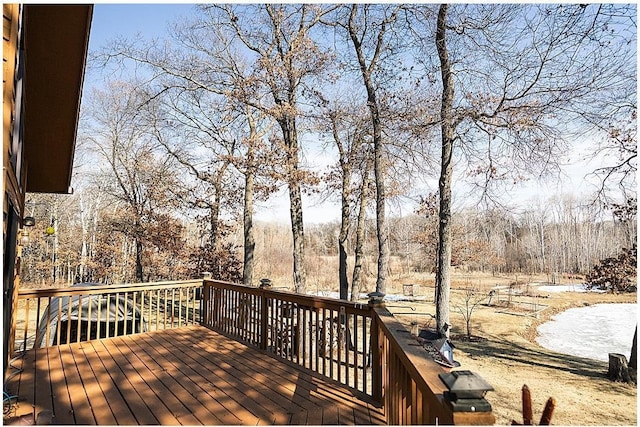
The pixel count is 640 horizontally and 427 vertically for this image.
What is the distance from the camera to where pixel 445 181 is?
819cm

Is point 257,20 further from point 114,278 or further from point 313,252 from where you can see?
point 313,252

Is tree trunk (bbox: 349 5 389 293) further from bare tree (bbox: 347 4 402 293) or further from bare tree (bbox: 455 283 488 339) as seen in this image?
bare tree (bbox: 455 283 488 339)

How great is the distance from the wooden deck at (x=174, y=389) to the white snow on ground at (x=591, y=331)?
10.5 metres

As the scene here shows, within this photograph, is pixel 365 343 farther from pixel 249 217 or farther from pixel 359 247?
pixel 249 217

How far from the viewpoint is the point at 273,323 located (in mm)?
4953

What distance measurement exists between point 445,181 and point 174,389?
657 cm

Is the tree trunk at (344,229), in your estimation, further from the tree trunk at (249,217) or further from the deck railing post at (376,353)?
the deck railing post at (376,353)

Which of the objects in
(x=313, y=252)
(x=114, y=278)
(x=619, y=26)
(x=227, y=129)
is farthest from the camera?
(x=313, y=252)

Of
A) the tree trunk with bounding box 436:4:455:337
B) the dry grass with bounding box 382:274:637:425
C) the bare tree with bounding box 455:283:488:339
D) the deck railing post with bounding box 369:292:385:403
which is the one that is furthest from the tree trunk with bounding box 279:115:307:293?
the deck railing post with bounding box 369:292:385:403

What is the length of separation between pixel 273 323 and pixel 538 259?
2712 centimetres

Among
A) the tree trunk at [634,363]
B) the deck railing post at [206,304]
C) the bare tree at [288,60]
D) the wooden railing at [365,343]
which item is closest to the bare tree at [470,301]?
the tree trunk at [634,363]

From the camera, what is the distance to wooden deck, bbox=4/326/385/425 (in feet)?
9.90

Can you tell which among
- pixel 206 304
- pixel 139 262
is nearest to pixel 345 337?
pixel 206 304

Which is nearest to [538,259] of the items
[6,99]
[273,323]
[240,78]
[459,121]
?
[459,121]
